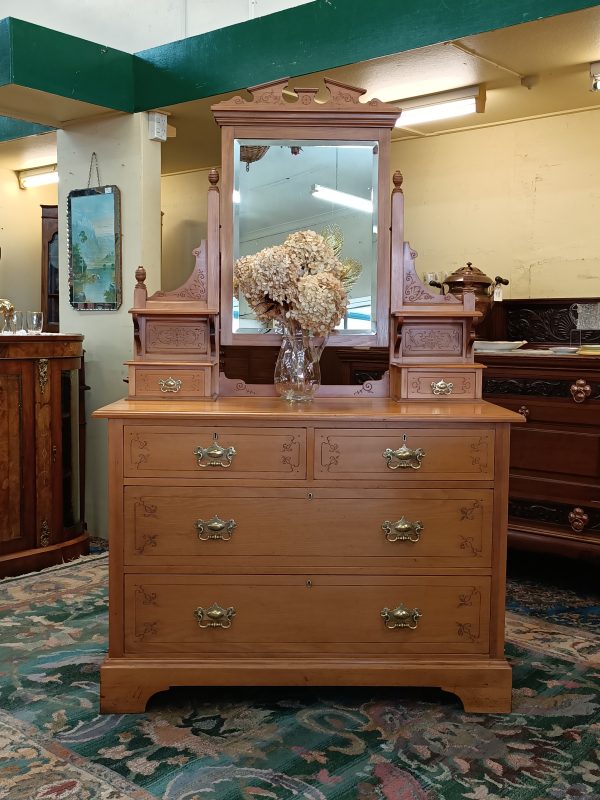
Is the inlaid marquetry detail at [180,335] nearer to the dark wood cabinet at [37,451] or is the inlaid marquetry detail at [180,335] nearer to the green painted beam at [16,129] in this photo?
the dark wood cabinet at [37,451]

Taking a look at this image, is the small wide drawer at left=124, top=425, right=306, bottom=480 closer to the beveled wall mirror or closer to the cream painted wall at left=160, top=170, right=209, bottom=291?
the beveled wall mirror

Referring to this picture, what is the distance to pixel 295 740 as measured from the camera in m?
2.65

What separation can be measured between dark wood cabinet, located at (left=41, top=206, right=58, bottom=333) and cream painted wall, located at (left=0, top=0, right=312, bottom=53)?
2589 mm

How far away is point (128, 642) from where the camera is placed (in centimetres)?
284

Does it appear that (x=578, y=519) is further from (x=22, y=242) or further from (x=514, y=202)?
(x=22, y=242)

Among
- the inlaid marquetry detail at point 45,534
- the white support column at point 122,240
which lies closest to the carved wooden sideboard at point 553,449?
the white support column at point 122,240

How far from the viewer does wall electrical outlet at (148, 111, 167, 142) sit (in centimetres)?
488

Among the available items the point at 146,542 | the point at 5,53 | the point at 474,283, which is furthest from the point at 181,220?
the point at 146,542

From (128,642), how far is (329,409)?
1.08 m

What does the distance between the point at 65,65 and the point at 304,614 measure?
10.9ft

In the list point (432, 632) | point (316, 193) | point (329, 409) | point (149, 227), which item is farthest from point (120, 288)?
point (432, 632)

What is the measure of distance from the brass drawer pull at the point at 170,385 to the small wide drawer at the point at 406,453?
675mm

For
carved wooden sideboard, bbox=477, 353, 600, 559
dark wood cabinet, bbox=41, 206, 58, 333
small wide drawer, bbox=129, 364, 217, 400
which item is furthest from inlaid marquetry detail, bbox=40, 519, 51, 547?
dark wood cabinet, bbox=41, 206, 58, 333

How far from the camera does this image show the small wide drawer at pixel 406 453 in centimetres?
281
